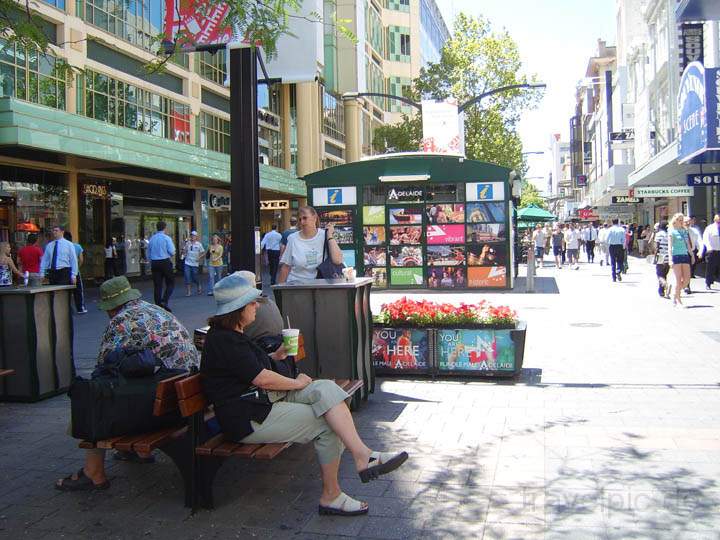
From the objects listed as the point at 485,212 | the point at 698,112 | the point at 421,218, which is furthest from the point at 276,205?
the point at 698,112

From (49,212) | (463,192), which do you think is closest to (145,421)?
(463,192)

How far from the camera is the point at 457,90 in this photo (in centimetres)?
3622

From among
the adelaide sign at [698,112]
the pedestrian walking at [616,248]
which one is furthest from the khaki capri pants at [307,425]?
the pedestrian walking at [616,248]

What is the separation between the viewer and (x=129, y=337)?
4.40m

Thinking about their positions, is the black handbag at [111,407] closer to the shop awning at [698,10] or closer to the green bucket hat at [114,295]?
the green bucket hat at [114,295]

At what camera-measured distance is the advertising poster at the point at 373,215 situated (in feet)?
55.1

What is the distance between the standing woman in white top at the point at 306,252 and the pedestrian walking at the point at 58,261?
293 inches

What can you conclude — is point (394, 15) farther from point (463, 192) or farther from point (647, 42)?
point (463, 192)

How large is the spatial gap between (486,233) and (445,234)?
0.95 m

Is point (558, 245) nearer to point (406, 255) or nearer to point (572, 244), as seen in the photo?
point (572, 244)

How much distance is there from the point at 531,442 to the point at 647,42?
33.4 meters

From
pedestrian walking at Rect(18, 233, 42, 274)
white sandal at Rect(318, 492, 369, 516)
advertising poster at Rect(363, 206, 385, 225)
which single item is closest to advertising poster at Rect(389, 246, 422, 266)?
advertising poster at Rect(363, 206, 385, 225)

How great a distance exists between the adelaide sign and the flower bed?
A: 35.6 feet

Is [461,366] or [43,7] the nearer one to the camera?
[461,366]
